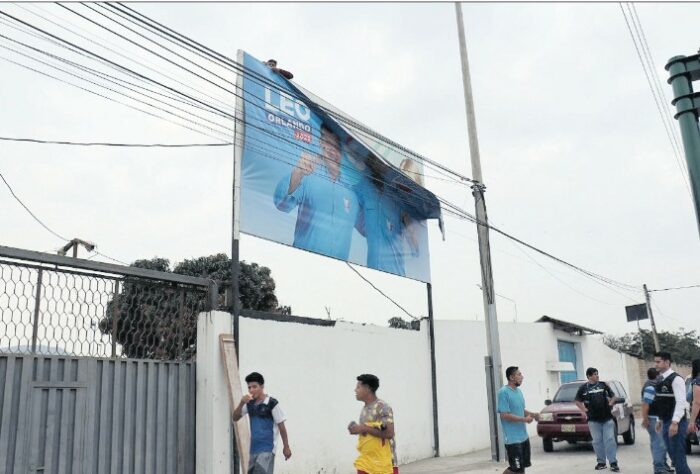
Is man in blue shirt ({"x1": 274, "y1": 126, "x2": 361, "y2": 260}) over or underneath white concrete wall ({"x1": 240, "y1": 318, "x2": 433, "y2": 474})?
over

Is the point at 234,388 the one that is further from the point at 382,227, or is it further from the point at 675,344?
the point at 675,344

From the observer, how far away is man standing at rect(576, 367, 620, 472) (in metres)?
10.7

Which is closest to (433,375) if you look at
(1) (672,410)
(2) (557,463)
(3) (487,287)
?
(3) (487,287)

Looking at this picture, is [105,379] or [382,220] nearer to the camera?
[105,379]

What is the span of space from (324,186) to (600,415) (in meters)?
6.35

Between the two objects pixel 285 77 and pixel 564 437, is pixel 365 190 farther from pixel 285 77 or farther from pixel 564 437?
pixel 564 437

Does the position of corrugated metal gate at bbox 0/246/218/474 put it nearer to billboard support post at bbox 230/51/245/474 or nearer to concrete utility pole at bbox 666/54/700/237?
billboard support post at bbox 230/51/245/474

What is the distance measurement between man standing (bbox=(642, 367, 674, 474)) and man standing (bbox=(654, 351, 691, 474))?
0.09 m

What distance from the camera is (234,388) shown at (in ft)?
27.8

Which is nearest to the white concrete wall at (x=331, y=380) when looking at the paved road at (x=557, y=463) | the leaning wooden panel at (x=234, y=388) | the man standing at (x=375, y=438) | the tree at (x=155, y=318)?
the leaning wooden panel at (x=234, y=388)

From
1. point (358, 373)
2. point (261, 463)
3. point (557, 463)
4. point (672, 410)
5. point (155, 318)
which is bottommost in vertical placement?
point (557, 463)

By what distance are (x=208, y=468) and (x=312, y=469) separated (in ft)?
7.54

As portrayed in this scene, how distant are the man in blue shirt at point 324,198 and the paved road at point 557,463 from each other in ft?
14.4

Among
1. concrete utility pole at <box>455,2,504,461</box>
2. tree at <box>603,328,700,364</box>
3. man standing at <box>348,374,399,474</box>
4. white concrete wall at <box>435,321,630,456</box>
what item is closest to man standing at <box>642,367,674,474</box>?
concrete utility pole at <box>455,2,504,461</box>
